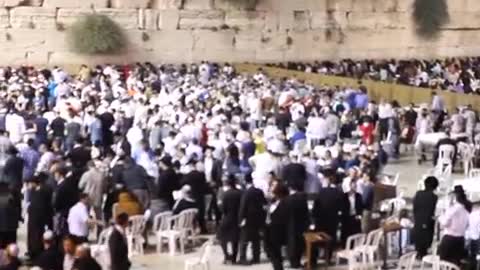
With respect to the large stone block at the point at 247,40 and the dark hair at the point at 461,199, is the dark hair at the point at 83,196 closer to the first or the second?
the dark hair at the point at 461,199

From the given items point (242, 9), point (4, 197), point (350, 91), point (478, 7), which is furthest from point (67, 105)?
point (478, 7)

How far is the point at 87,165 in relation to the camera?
62.1 ft

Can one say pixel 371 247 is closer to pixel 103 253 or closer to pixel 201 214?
pixel 201 214

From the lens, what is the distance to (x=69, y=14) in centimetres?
4025

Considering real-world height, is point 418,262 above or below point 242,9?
below

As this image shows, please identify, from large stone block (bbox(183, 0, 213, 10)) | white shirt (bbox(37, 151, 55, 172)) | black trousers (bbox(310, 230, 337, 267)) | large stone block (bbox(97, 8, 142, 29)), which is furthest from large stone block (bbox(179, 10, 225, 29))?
black trousers (bbox(310, 230, 337, 267))

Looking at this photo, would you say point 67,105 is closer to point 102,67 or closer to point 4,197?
point 4,197

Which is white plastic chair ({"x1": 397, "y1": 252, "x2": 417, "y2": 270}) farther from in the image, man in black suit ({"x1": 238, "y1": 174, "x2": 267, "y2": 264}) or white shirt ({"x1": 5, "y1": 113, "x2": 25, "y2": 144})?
white shirt ({"x1": 5, "y1": 113, "x2": 25, "y2": 144})

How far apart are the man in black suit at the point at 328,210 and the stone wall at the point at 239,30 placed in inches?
902

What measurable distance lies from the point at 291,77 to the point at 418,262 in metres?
17.8

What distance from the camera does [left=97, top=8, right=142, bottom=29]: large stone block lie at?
132ft

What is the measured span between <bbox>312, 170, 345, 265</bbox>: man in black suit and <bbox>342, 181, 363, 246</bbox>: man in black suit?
253 millimetres

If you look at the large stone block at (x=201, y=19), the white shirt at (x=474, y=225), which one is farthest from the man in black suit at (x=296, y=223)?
the large stone block at (x=201, y=19)

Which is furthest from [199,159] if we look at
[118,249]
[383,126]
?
[383,126]
